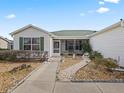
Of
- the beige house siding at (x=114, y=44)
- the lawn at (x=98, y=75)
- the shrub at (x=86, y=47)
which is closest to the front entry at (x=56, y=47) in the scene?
the shrub at (x=86, y=47)

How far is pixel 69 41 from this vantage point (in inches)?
1574

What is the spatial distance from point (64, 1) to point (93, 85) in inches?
446

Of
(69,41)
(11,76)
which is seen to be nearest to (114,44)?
(11,76)

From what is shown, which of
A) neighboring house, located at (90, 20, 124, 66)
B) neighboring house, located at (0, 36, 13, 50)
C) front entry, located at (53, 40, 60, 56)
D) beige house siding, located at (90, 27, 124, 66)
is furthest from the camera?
neighboring house, located at (0, 36, 13, 50)

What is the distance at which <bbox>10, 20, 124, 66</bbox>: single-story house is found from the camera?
20953mm

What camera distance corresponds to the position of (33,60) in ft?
89.3

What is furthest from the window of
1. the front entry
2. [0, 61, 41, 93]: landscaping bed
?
[0, 61, 41, 93]: landscaping bed

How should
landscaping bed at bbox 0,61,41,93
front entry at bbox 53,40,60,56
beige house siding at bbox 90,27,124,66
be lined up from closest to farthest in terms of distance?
landscaping bed at bbox 0,61,41,93 < beige house siding at bbox 90,27,124,66 < front entry at bbox 53,40,60,56

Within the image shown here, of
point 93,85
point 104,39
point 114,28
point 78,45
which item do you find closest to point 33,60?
point 104,39

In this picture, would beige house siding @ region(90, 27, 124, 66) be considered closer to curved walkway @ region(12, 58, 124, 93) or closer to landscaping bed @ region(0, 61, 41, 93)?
landscaping bed @ region(0, 61, 41, 93)

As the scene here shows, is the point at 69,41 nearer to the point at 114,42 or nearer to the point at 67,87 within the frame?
the point at 114,42

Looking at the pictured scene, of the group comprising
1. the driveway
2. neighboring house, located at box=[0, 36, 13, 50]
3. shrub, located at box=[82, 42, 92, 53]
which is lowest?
the driveway

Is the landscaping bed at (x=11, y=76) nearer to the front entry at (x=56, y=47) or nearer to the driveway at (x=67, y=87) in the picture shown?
the driveway at (x=67, y=87)

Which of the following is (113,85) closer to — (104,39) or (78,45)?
(104,39)
